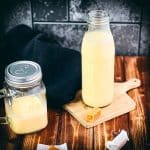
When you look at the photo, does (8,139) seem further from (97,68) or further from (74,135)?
(97,68)

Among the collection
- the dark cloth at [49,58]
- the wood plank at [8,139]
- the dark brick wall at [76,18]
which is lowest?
the wood plank at [8,139]

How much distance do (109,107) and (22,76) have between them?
0.25m

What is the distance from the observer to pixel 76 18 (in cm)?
131

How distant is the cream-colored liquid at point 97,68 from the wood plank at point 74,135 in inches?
3.0

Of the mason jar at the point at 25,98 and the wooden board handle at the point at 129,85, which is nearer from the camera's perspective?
the mason jar at the point at 25,98

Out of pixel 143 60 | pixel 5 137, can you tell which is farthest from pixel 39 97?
pixel 143 60

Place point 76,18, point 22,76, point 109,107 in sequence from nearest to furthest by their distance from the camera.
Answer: point 22,76, point 109,107, point 76,18

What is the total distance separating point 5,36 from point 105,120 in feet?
1.37

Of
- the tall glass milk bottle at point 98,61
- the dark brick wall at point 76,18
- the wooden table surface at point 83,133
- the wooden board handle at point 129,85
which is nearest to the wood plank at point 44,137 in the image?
the wooden table surface at point 83,133

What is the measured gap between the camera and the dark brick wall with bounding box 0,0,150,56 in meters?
1.29

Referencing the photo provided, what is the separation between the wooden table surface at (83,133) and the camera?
0.97m

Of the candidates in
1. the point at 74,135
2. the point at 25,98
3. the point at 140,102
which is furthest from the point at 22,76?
the point at 140,102

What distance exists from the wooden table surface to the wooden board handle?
32 mm

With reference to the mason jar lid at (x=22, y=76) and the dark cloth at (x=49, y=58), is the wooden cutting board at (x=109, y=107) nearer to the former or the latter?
the dark cloth at (x=49, y=58)
